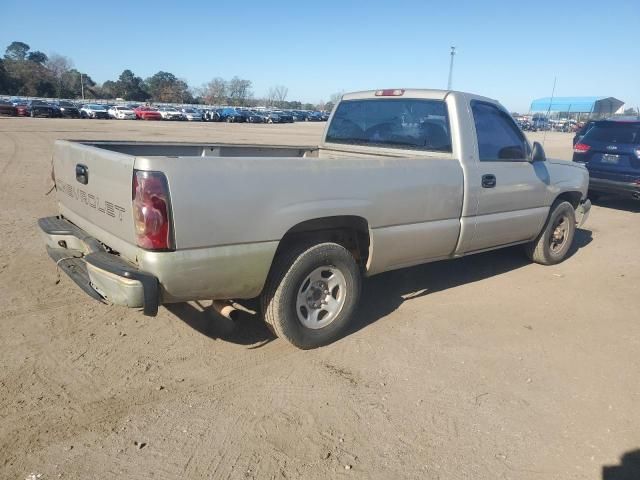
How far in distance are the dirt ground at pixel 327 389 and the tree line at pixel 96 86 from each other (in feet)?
279

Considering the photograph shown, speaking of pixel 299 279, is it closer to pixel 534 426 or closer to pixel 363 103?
pixel 534 426

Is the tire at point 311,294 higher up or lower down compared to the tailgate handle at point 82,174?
lower down

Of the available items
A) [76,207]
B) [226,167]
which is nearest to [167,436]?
[226,167]

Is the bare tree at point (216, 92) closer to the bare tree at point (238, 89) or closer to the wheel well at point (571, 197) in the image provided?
the bare tree at point (238, 89)

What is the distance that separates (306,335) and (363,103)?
9.34 ft

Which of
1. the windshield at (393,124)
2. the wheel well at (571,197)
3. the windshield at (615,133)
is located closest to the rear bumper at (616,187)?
the windshield at (615,133)

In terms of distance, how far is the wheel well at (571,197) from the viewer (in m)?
6.11

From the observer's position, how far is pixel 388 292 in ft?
16.8

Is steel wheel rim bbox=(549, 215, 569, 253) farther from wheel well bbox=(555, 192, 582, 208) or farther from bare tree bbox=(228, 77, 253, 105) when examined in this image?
bare tree bbox=(228, 77, 253, 105)

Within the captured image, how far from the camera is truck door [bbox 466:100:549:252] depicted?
4688mm

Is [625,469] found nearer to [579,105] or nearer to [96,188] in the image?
[96,188]

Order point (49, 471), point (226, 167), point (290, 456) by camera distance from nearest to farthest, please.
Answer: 1. point (49, 471)
2. point (290, 456)
3. point (226, 167)

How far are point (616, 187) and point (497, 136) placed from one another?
638 centimetres

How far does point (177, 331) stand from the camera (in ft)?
13.1
